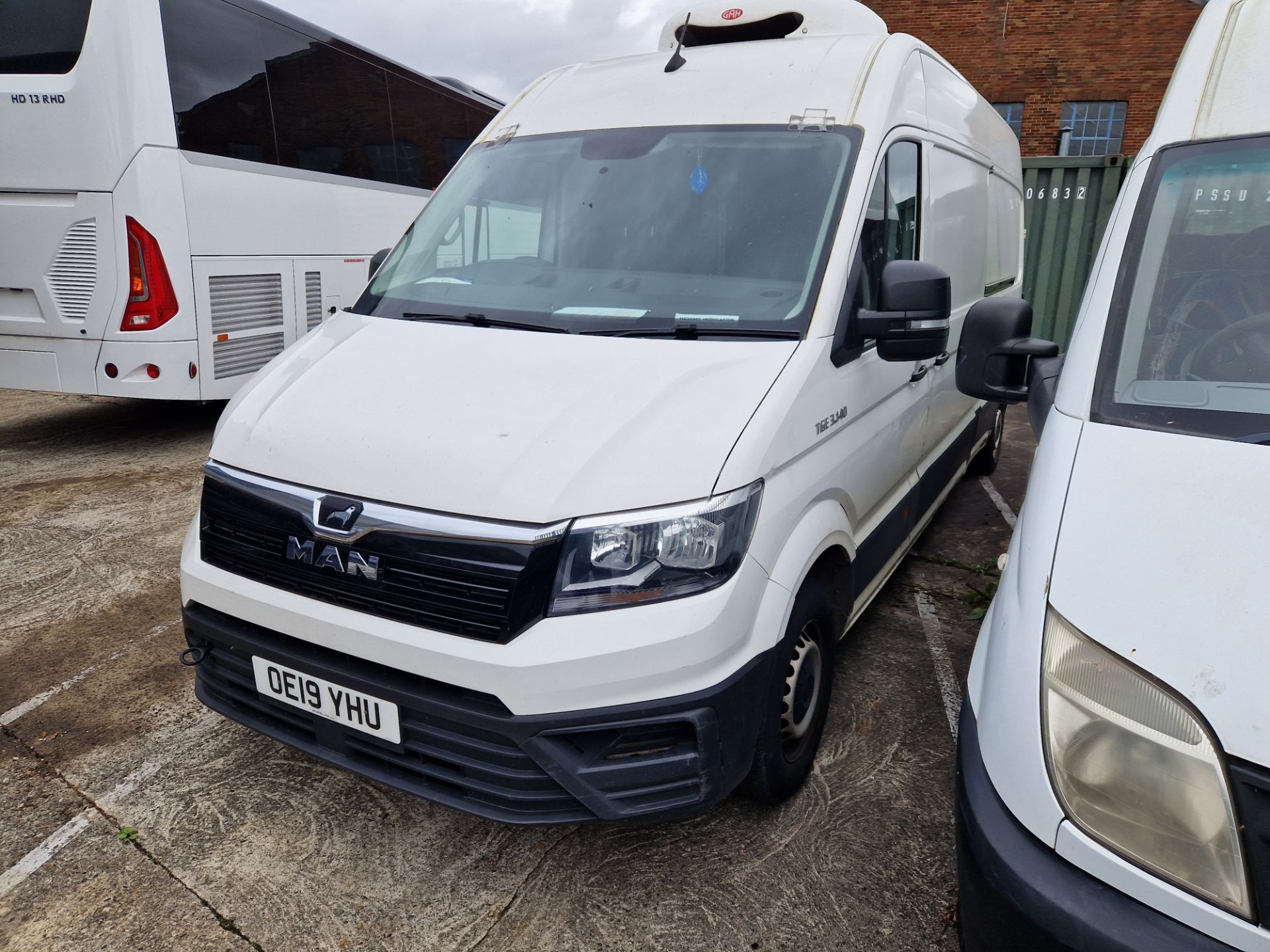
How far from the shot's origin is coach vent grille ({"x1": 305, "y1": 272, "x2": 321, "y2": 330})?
7539 millimetres

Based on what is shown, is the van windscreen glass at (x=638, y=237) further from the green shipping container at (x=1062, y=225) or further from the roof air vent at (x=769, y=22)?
the green shipping container at (x=1062, y=225)

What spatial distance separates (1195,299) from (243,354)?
21.8 feet

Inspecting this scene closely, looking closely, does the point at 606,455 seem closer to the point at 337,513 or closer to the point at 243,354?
the point at 337,513

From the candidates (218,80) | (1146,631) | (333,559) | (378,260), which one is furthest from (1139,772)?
(218,80)

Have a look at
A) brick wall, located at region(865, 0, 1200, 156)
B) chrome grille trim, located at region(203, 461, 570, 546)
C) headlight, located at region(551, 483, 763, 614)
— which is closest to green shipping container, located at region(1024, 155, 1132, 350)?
headlight, located at region(551, 483, 763, 614)

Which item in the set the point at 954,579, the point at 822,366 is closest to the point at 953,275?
the point at 954,579

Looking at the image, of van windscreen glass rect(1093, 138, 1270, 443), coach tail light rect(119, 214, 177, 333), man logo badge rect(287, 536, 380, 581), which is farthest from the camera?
coach tail light rect(119, 214, 177, 333)

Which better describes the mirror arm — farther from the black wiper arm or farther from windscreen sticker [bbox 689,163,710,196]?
the black wiper arm

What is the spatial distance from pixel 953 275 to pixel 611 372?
232 centimetres

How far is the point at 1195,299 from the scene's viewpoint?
2.04 meters

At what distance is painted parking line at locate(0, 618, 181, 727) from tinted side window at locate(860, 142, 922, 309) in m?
3.21

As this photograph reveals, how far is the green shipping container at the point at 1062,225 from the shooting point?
955 cm

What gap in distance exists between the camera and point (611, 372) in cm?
231

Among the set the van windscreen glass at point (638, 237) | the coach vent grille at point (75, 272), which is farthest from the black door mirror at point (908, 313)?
the coach vent grille at point (75, 272)
